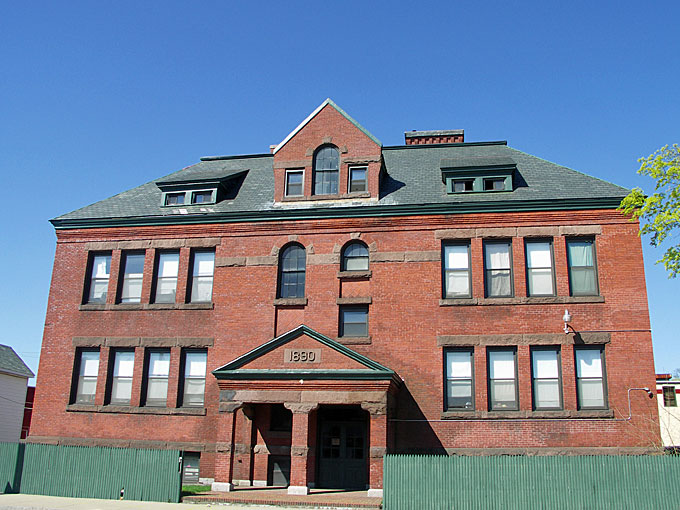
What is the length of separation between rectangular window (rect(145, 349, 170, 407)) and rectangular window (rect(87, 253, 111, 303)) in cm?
330

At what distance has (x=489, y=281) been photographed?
23.1m

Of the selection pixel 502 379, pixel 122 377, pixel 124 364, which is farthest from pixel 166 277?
pixel 502 379

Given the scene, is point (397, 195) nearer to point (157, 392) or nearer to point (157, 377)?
point (157, 377)

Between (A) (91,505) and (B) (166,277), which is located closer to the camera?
(A) (91,505)

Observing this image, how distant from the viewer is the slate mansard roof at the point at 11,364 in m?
43.1

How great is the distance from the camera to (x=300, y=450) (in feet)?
64.8

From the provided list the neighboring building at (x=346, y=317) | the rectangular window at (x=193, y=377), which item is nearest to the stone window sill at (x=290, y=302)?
the neighboring building at (x=346, y=317)

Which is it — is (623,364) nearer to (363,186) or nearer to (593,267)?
(593,267)

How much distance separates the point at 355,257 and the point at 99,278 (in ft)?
34.0

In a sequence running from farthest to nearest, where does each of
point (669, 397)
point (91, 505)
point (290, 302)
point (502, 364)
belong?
1. point (669, 397)
2. point (290, 302)
3. point (502, 364)
4. point (91, 505)

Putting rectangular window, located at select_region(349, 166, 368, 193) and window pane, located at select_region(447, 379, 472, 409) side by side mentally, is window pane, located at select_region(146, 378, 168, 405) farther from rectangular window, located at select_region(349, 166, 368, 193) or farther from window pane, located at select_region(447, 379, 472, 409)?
window pane, located at select_region(447, 379, 472, 409)

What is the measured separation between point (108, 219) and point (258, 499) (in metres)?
13.2

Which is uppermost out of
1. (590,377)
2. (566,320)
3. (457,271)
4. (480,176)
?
(480,176)

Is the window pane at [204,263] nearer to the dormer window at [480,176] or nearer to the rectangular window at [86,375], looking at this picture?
the rectangular window at [86,375]
